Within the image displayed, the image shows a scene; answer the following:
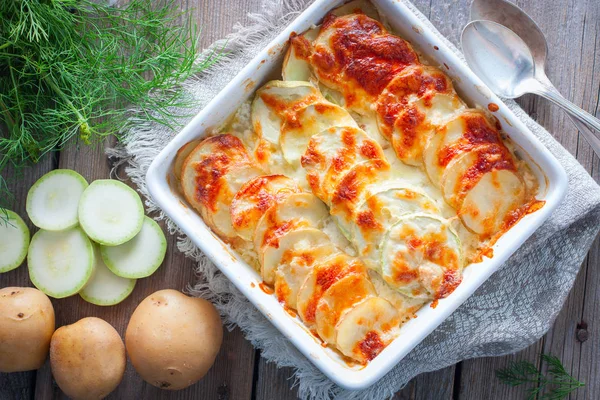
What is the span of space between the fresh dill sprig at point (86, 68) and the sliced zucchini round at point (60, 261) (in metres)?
0.31

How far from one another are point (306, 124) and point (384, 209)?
1.51 ft

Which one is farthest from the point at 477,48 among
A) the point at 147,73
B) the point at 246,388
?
the point at 246,388

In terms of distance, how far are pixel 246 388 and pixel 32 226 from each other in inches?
49.0

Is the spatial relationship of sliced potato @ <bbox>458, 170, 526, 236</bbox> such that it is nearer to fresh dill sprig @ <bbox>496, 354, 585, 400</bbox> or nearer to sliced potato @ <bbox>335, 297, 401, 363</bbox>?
sliced potato @ <bbox>335, 297, 401, 363</bbox>

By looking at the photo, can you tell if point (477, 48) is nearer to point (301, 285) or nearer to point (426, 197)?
point (426, 197)

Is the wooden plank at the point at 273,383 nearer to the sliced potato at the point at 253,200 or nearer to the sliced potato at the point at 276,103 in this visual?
the sliced potato at the point at 253,200

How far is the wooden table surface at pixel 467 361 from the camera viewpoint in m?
2.65

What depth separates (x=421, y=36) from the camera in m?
2.32

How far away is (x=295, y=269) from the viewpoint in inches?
88.2

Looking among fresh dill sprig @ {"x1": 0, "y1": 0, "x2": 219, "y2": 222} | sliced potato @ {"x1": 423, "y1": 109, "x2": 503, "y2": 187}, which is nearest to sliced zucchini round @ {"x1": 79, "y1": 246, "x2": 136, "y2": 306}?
fresh dill sprig @ {"x1": 0, "y1": 0, "x2": 219, "y2": 222}

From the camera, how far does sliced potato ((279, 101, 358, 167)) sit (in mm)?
2303

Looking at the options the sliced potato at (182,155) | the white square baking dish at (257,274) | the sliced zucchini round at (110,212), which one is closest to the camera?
the white square baking dish at (257,274)

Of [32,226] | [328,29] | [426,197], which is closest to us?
[426,197]

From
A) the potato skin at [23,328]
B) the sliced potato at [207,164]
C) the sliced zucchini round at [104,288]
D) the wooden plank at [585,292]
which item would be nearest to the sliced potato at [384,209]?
the sliced potato at [207,164]
